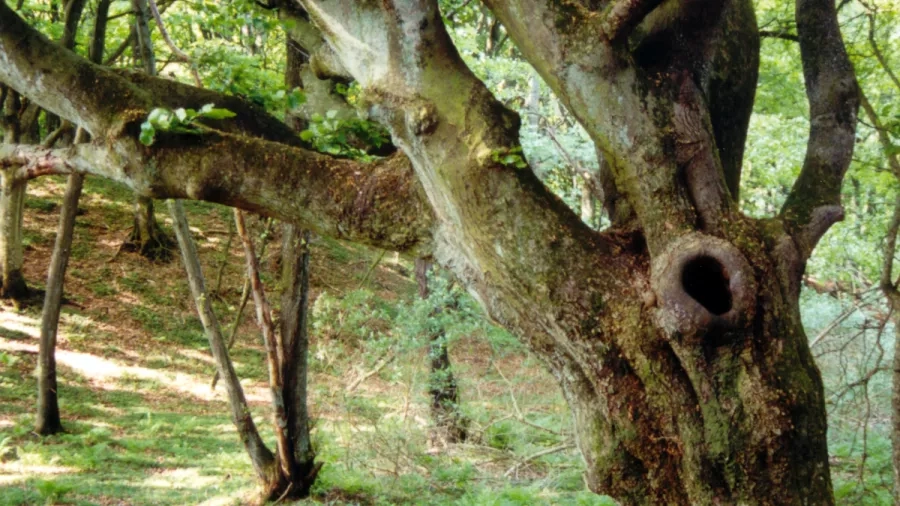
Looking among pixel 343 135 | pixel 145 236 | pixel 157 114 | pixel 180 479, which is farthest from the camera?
pixel 145 236

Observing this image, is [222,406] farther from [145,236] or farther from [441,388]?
[145,236]

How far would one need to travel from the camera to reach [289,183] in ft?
12.6

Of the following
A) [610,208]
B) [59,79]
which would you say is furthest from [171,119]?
[610,208]

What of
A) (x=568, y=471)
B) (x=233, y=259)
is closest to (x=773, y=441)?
(x=568, y=471)

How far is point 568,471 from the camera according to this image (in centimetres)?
864

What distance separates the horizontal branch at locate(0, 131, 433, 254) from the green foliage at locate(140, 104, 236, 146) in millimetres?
157

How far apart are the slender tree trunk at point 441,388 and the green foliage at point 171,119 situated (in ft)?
21.0

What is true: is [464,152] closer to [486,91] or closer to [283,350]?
[486,91]

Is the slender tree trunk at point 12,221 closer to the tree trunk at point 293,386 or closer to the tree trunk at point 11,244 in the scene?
the tree trunk at point 11,244

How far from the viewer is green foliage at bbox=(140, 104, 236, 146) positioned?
139 inches

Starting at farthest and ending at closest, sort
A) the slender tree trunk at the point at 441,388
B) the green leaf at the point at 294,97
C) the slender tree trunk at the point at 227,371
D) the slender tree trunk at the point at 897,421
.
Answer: the slender tree trunk at the point at 441,388, the slender tree trunk at the point at 227,371, the slender tree trunk at the point at 897,421, the green leaf at the point at 294,97

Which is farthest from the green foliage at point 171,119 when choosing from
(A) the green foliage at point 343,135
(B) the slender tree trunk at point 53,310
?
(B) the slender tree trunk at point 53,310

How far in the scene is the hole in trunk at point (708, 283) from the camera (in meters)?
3.24

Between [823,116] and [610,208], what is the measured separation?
49.0 inches
